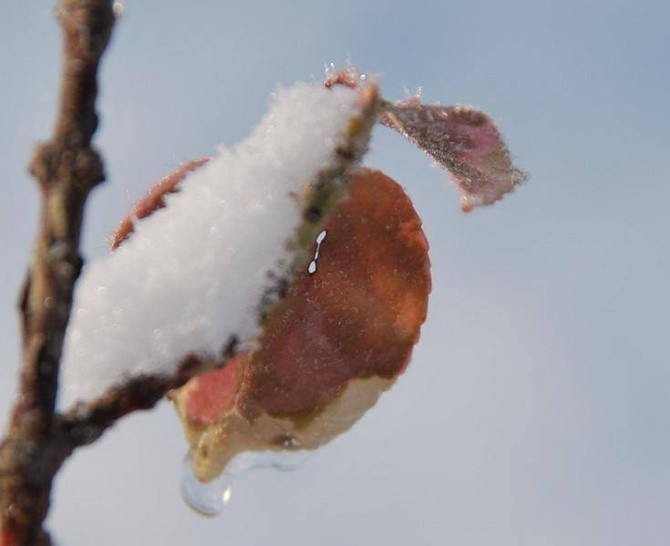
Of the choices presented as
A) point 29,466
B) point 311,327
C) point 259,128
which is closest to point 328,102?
point 259,128

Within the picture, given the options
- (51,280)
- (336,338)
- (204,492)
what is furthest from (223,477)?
(51,280)

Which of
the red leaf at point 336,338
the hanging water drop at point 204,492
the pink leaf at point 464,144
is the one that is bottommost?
the hanging water drop at point 204,492

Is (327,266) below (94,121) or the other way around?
below

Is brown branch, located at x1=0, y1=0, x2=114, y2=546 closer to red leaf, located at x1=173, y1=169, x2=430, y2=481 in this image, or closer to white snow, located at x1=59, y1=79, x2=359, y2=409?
white snow, located at x1=59, y1=79, x2=359, y2=409

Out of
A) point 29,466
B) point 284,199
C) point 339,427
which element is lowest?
point 339,427

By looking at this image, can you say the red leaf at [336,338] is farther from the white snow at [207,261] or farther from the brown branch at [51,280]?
the brown branch at [51,280]

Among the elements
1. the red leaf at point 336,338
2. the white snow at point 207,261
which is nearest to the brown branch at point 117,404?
the white snow at point 207,261

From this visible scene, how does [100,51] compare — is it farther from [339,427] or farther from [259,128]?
[339,427]
